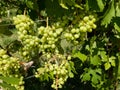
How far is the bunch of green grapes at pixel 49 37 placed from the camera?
2469 millimetres

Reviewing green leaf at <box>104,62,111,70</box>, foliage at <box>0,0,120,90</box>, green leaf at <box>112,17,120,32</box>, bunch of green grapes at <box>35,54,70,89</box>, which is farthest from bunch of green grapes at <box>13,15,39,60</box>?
green leaf at <box>104,62,111,70</box>

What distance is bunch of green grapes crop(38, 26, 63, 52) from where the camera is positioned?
2469 millimetres

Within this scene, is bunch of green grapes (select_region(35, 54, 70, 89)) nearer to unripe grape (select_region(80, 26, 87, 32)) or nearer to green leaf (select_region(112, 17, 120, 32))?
unripe grape (select_region(80, 26, 87, 32))

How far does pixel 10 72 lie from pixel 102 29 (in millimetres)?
897

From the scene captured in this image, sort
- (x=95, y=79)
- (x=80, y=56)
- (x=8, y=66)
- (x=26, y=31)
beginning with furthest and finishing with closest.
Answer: (x=95, y=79)
(x=80, y=56)
(x=8, y=66)
(x=26, y=31)

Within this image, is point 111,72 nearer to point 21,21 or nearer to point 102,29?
point 102,29

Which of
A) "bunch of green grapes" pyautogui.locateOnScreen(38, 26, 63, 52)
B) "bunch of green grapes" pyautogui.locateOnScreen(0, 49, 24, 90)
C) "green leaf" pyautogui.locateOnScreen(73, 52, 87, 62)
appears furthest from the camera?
"green leaf" pyautogui.locateOnScreen(73, 52, 87, 62)

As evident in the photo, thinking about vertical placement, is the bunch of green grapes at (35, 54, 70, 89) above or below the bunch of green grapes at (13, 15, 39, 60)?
below

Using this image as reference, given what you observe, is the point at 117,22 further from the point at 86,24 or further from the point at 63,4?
the point at 63,4

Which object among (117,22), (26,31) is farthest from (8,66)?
(117,22)

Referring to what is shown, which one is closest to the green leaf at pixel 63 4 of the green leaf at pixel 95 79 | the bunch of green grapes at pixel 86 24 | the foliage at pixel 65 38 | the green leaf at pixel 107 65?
the foliage at pixel 65 38

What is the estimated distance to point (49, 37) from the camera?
2.48 metres

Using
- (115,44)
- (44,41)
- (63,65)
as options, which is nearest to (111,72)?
(115,44)

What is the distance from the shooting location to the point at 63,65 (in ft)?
8.75
